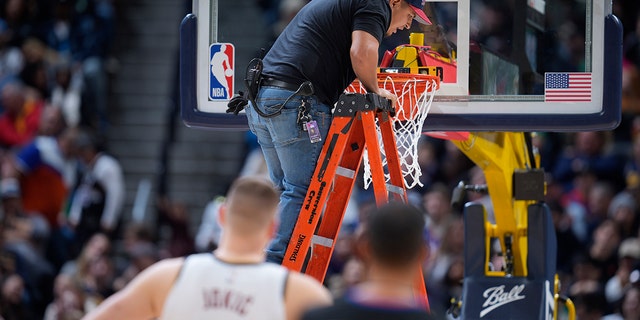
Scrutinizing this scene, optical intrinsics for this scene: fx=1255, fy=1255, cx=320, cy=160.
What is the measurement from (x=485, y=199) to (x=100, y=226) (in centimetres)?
427

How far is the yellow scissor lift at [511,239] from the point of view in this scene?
26.4ft

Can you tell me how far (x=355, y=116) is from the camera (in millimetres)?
6438

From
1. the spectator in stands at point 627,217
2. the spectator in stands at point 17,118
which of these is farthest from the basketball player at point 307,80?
the spectator in stands at point 17,118

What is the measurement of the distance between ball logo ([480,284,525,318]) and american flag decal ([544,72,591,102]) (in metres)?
1.27

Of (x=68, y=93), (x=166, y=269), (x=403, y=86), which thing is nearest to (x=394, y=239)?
(x=166, y=269)

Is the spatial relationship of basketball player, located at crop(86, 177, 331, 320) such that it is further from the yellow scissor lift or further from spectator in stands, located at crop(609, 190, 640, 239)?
spectator in stands, located at crop(609, 190, 640, 239)

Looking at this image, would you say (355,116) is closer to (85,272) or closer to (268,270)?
(268,270)

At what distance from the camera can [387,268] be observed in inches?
163

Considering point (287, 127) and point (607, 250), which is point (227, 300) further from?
point (607, 250)

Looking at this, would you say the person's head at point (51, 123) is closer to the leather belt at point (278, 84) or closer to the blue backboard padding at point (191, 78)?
the blue backboard padding at point (191, 78)

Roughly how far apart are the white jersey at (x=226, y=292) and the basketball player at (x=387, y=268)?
432mm

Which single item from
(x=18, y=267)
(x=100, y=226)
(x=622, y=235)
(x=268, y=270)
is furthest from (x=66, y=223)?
(x=268, y=270)

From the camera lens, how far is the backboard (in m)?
7.59

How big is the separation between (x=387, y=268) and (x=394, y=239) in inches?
3.9
